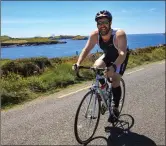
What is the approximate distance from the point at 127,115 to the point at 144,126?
0.80 meters

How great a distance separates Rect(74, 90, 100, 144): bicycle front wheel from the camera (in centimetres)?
546

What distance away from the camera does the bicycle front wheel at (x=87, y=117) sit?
17.9 feet

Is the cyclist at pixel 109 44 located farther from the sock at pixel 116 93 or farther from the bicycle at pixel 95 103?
the bicycle at pixel 95 103

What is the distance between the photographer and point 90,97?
554 centimetres

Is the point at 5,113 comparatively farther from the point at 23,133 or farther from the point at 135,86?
the point at 135,86

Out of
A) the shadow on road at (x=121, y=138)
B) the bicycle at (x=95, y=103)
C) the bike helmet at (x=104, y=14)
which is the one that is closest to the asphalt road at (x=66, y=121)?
the shadow on road at (x=121, y=138)

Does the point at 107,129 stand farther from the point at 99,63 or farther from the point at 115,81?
the point at 99,63

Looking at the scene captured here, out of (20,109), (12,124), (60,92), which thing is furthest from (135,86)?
(12,124)

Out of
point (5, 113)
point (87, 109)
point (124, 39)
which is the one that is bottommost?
point (5, 113)

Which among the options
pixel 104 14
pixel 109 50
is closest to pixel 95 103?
pixel 109 50

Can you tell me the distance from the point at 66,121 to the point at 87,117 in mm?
1282

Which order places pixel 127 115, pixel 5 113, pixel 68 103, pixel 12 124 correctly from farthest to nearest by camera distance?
pixel 68 103, pixel 5 113, pixel 127 115, pixel 12 124

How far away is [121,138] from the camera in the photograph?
5730 mm

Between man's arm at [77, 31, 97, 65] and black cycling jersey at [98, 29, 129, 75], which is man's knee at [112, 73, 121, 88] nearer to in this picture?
black cycling jersey at [98, 29, 129, 75]
